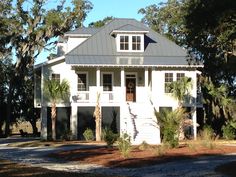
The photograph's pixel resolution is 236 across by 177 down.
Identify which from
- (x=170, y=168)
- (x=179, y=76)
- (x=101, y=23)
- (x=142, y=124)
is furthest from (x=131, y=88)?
(x=170, y=168)

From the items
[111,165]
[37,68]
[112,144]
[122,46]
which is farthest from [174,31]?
[111,165]

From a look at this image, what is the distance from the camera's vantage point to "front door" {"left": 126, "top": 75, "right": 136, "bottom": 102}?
45875 millimetres

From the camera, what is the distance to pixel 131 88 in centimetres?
4609

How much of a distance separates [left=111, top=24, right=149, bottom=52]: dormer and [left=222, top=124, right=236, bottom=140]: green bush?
30.7ft

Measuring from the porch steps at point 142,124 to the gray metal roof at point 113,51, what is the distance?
392cm

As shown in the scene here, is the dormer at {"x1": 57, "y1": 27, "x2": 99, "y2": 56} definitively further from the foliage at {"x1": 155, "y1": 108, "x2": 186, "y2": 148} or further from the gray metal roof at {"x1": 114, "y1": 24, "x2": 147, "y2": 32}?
the foliage at {"x1": 155, "y1": 108, "x2": 186, "y2": 148}

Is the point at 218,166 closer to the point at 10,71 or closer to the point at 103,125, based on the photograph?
the point at 103,125

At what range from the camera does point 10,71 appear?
58.3 metres

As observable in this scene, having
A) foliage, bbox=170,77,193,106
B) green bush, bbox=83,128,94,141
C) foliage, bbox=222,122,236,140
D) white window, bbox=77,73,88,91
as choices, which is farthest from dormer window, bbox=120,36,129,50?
foliage, bbox=222,122,236,140

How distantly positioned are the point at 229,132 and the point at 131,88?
883cm

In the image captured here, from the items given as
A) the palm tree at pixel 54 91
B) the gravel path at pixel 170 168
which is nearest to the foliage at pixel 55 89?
the palm tree at pixel 54 91

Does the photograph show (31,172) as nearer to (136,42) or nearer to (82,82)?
(82,82)

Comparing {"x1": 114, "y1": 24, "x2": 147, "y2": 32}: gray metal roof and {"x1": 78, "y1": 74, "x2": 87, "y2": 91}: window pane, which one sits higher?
{"x1": 114, "y1": 24, "x2": 147, "y2": 32}: gray metal roof

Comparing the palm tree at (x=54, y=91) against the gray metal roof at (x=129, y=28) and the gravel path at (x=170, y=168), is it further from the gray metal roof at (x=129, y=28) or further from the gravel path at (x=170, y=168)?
the gravel path at (x=170, y=168)
